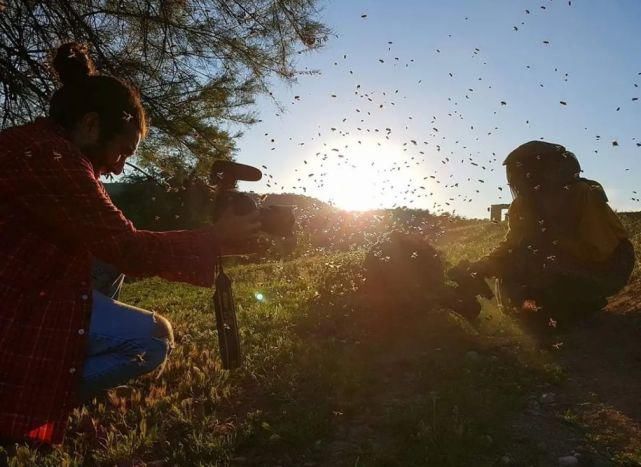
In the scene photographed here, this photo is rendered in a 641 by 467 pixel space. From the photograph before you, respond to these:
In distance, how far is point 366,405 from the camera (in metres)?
4.33

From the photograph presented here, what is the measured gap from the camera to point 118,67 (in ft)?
21.6

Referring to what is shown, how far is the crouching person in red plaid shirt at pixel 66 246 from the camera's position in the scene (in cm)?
264

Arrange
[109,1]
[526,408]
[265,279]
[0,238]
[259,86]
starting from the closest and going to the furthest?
[0,238]
[526,408]
[109,1]
[259,86]
[265,279]

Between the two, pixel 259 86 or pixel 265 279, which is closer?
pixel 259 86

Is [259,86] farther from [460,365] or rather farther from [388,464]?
[388,464]

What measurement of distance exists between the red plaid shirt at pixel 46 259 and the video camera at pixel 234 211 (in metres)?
0.43

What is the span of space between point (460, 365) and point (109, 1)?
203 inches

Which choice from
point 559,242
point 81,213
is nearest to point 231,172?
point 81,213

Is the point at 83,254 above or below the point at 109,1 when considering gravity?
below

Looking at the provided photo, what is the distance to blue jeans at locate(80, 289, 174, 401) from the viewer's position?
9.78ft

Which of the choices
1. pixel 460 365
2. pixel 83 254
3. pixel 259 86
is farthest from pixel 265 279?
pixel 83 254

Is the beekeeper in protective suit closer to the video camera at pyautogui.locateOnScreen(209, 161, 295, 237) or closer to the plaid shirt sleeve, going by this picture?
the video camera at pyautogui.locateOnScreen(209, 161, 295, 237)

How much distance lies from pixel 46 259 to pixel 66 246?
10 cm

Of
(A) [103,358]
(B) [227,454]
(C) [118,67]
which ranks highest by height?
(C) [118,67]
